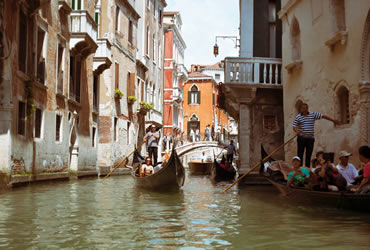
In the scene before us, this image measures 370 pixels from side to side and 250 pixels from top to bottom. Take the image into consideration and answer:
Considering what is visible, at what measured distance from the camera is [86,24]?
13633 mm

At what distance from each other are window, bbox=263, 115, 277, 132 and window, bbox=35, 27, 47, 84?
5408 millimetres

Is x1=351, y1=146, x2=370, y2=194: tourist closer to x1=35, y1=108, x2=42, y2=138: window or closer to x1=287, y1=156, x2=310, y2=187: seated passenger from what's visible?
x1=287, y1=156, x2=310, y2=187: seated passenger

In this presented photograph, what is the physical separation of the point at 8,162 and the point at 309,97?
5.96m

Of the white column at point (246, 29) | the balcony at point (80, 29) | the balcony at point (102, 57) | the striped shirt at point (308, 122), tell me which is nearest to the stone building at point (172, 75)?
the balcony at point (102, 57)

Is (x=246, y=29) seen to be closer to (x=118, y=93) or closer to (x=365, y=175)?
(x=118, y=93)

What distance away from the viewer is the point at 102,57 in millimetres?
15977

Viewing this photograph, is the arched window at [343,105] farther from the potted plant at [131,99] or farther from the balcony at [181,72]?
the balcony at [181,72]

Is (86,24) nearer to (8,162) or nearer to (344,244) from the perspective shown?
(8,162)

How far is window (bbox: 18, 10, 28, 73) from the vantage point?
10016 millimetres

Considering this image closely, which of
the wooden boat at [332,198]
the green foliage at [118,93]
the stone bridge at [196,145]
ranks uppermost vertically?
the green foliage at [118,93]

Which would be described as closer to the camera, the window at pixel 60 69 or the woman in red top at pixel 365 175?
the woman in red top at pixel 365 175

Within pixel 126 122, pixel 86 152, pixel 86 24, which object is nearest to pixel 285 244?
pixel 86 24

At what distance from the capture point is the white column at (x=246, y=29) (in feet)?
40.5

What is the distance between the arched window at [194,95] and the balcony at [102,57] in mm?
27129
